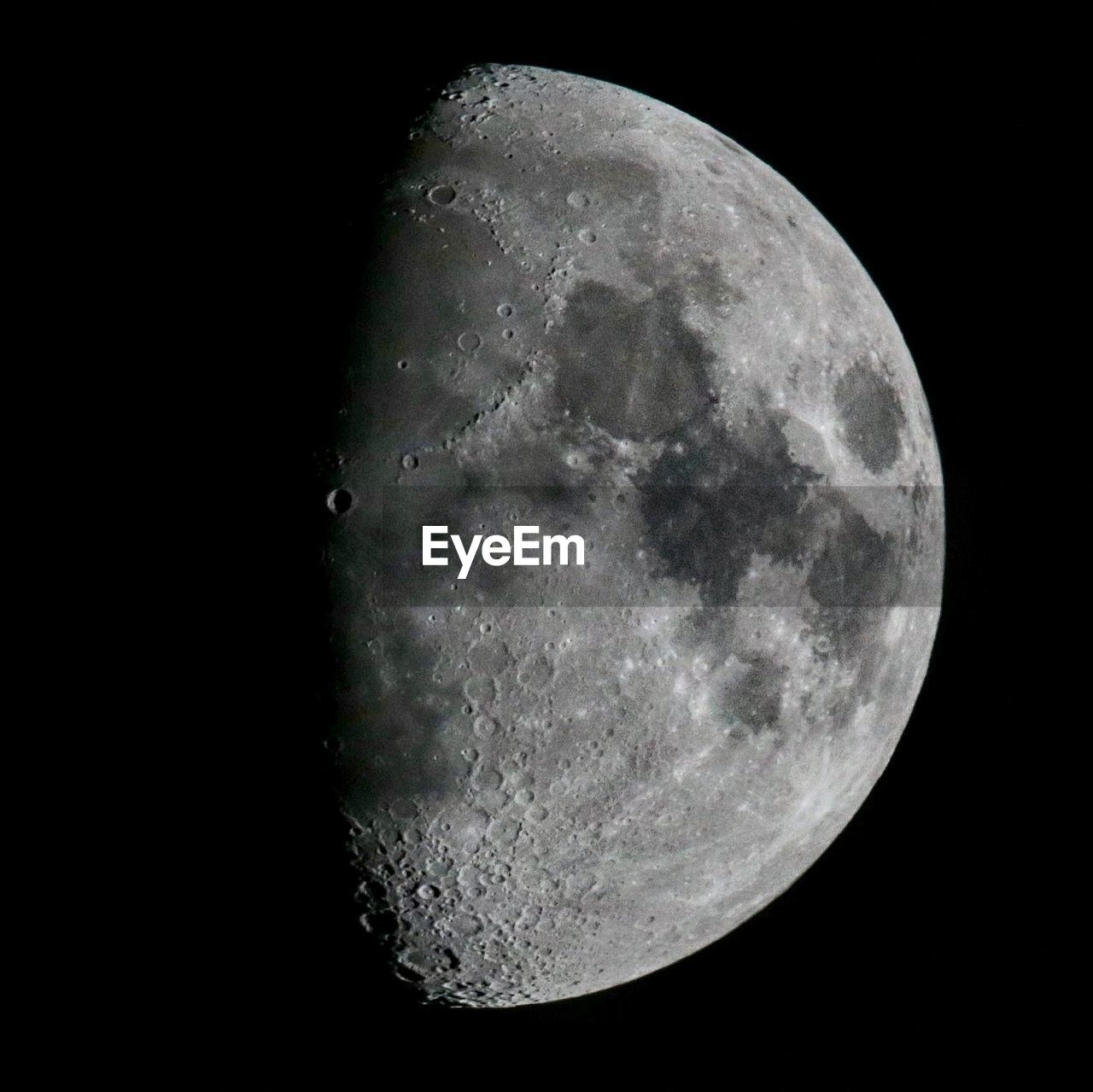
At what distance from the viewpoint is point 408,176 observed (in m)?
4.37

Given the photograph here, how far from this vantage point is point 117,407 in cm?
412

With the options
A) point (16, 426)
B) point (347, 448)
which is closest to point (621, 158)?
point (347, 448)

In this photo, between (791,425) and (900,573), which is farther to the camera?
(900,573)

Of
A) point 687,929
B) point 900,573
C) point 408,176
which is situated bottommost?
point 687,929

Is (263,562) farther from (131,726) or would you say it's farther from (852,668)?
(852,668)

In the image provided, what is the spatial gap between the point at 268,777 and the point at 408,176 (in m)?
1.64

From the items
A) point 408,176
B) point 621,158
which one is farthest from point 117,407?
point 621,158

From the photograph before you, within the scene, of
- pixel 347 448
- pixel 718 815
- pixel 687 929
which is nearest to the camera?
pixel 347 448

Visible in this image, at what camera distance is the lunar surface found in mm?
4023

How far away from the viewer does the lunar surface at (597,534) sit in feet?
13.2

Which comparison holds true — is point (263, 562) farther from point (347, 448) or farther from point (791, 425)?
point (791, 425)

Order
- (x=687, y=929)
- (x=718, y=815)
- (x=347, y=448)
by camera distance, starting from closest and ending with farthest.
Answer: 1. (x=347, y=448)
2. (x=718, y=815)
3. (x=687, y=929)

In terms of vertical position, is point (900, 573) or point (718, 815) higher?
point (900, 573)

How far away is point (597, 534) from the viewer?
4.03 metres
